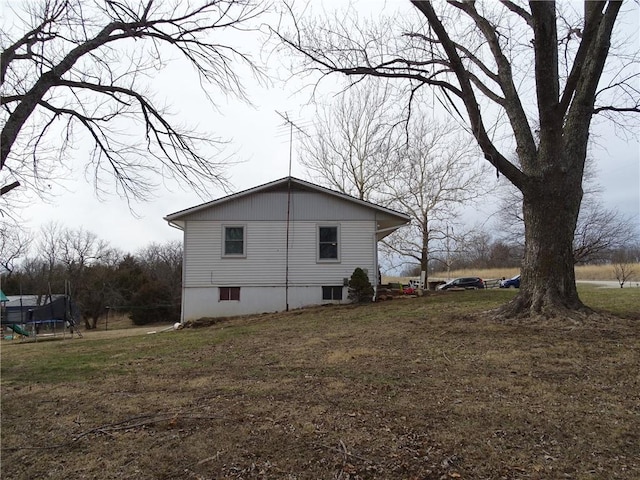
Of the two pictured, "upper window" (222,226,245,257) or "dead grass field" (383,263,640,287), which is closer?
"upper window" (222,226,245,257)

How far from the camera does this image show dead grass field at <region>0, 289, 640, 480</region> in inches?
122

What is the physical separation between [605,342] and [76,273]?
41236 mm

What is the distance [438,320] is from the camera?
28.7ft

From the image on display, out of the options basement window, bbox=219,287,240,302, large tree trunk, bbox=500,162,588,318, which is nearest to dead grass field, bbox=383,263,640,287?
basement window, bbox=219,287,240,302

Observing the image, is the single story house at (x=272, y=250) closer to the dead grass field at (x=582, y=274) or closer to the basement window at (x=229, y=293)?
the basement window at (x=229, y=293)

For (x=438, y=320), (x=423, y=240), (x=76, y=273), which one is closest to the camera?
(x=438, y=320)

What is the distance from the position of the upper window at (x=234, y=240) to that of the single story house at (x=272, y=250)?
35 mm

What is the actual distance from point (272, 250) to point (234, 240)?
4.57 ft

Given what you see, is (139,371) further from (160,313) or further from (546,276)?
(160,313)

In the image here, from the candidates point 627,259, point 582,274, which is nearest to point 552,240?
point 627,259

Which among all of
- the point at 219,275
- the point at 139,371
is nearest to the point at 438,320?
the point at 139,371

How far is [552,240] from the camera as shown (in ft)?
25.1

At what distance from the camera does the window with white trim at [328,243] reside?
15812 mm

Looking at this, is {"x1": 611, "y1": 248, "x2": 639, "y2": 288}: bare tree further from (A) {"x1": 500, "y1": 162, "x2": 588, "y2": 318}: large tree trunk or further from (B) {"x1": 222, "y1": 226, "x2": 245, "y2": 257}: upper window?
(A) {"x1": 500, "y1": 162, "x2": 588, "y2": 318}: large tree trunk
